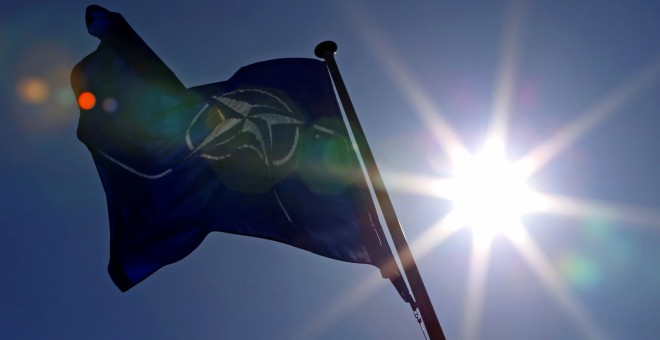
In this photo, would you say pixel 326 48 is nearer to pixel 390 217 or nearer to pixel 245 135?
pixel 245 135

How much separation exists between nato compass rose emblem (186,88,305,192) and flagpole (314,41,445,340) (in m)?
0.94

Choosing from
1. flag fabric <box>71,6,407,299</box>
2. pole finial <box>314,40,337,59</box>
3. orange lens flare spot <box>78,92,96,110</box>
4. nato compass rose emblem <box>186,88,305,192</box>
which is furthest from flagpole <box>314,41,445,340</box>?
orange lens flare spot <box>78,92,96,110</box>

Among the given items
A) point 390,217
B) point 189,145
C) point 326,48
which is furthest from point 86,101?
point 390,217

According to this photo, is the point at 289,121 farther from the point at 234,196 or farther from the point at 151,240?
the point at 151,240

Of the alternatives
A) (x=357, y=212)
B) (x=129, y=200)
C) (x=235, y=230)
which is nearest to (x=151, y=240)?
(x=129, y=200)

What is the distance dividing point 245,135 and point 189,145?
741 mm

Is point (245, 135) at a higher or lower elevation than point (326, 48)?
lower

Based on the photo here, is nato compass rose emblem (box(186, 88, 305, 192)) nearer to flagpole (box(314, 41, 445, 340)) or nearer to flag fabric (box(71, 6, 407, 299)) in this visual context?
flag fabric (box(71, 6, 407, 299))

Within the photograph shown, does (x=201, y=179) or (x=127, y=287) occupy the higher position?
(x=201, y=179)

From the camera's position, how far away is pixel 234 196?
724 cm

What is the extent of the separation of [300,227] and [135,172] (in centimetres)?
230

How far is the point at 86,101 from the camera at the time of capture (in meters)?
7.35

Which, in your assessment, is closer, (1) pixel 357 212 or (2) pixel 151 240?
(1) pixel 357 212

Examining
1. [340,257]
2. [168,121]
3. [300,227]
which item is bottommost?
[340,257]
